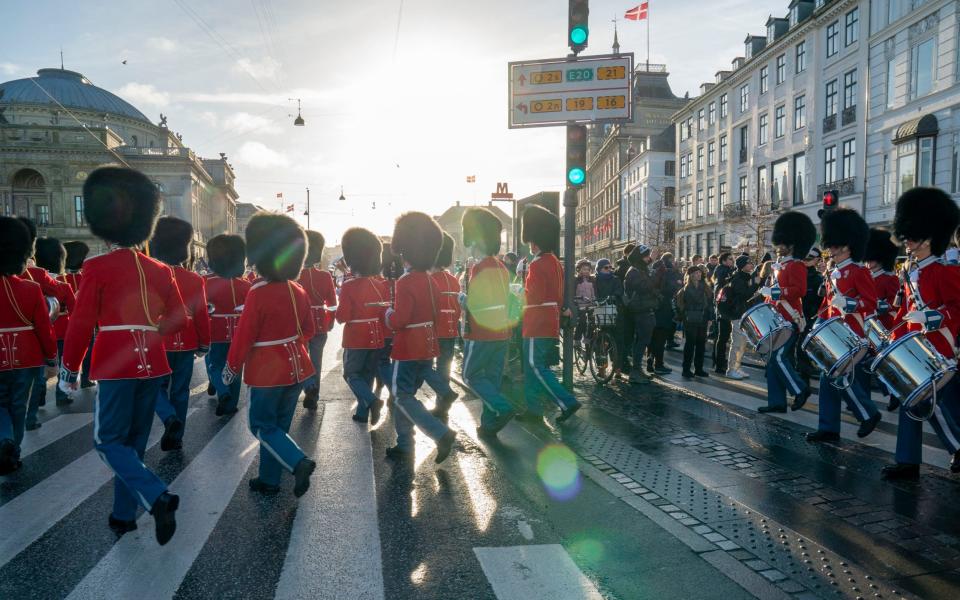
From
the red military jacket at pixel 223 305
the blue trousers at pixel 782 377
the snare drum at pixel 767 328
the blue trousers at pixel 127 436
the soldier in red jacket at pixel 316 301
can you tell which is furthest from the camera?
the soldier in red jacket at pixel 316 301

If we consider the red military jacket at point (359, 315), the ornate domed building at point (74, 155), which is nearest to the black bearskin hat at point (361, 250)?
the red military jacket at point (359, 315)

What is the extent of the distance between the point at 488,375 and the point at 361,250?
1.91 metres

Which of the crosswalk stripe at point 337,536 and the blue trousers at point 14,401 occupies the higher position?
the blue trousers at point 14,401

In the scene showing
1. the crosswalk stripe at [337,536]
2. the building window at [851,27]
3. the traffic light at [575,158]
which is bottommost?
the crosswalk stripe at [337,536]

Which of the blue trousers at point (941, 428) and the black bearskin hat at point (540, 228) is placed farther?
the black bearskin hat at point (540, 228)

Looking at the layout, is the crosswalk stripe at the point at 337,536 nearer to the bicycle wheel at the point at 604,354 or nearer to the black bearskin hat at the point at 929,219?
the bicycle wheel at the point at 604,354

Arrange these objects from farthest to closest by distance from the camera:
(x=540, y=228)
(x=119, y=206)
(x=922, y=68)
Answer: (x=922, y=68) → (x=540, y=228) → (x=119, y=206)

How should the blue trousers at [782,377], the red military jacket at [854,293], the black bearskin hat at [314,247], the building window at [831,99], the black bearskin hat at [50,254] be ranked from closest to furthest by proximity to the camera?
the red military jacket at [854,293] → the blue trousers at [782,377] → the black bearskin hat at [314,247] → the black bearskin hat at [50,254] → the building window at [831,99]

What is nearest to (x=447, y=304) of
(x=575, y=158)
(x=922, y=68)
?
(x=575, y=158)

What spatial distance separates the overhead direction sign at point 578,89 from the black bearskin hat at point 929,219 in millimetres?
3899

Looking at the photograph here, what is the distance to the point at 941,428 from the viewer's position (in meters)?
5.29

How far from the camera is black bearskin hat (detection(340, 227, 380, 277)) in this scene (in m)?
7.16

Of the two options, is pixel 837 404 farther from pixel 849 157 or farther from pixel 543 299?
pixel 849 157

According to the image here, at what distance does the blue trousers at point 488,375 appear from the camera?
21.4 feet
